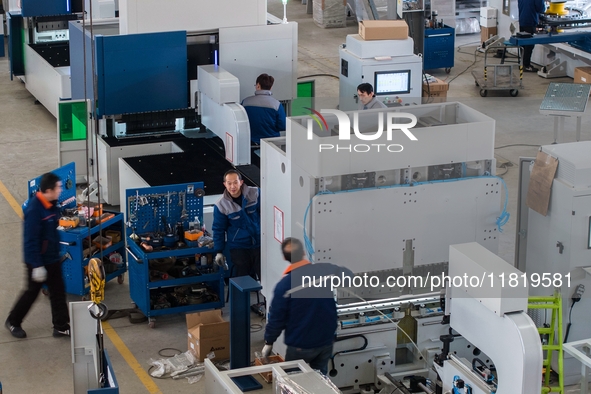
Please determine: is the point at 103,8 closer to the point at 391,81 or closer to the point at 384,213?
the point at 391,81

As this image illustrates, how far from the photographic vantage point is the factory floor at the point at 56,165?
21.6 ft

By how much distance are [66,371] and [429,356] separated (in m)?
2.49

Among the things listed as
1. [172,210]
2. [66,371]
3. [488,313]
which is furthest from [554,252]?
[66,371]

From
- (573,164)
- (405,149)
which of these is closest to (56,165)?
(405,149)

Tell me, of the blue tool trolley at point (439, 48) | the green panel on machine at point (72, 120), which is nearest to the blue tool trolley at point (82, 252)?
the green panel on machine at point (72, 120)

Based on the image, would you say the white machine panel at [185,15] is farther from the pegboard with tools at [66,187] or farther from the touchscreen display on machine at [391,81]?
the pegboard with tools at [66,187]

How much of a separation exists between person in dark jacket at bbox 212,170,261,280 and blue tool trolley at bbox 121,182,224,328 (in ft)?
0.60

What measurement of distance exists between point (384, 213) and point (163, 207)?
2185mm

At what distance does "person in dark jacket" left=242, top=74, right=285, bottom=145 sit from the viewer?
924 cm

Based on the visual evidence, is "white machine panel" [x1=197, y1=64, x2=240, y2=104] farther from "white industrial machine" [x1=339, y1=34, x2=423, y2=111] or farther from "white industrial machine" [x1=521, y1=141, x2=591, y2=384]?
"white industrial machine" [x1=521, y1=141, x2=591, y2=384]

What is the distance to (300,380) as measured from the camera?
16.9 feet

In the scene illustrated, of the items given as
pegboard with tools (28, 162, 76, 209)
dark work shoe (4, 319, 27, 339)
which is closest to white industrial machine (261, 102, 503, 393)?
dark work shoe (4, 319, 27, 339)

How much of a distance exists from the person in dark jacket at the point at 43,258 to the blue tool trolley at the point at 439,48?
8.29 m

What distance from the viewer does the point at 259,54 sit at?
9.85 meters
